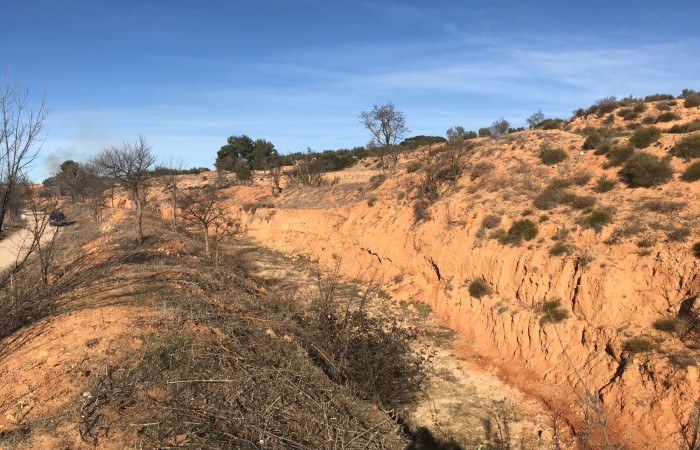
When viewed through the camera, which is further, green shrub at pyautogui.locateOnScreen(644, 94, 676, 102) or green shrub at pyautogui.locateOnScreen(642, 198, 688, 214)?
green shrub at pyautogui.locateOnScreen(644, 94, 676, 102)

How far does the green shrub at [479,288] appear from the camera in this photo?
1438 centimetres

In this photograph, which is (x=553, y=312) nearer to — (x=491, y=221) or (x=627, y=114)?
(x=491, y=221)

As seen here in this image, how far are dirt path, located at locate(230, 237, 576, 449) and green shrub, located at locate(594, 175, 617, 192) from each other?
26.8 ft

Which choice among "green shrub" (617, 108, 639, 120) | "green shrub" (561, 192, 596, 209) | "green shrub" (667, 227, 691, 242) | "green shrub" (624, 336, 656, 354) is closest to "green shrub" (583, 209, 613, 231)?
"green shrub" (561, 192, 596, 209)

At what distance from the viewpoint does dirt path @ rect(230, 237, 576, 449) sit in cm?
880

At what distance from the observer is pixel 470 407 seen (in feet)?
32.4

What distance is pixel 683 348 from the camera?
902cm

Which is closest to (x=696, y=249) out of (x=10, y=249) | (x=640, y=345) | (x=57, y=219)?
(x=640, y=345)

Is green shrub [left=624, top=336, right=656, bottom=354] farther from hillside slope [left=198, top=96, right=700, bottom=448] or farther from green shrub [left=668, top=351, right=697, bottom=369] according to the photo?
green shrub [left=668, top=351, right=697, bottom=369]

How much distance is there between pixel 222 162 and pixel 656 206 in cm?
6024

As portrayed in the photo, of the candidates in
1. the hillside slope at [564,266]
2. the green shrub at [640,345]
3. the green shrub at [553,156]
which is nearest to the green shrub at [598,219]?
the hillside slope at [564,266]

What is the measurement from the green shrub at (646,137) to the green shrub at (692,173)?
11.8 feet

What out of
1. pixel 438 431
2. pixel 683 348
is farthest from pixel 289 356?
pixel 683 348

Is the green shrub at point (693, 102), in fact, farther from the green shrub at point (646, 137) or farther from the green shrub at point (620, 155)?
the green shrub at point (620, 155)
